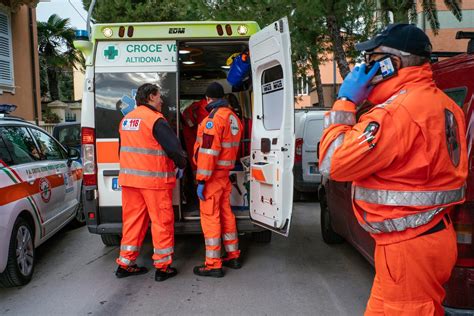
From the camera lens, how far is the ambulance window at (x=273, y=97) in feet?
14.8

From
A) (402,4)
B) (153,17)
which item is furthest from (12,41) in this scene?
(402,4)

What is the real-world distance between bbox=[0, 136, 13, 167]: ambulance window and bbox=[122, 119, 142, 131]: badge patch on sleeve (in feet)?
3.97

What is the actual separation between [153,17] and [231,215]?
13.3 m

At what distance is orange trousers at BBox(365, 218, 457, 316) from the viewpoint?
6.70 ft

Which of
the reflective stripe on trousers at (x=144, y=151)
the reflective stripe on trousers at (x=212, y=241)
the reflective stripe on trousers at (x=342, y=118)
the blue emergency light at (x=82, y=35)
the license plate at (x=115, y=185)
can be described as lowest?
the reflective stripe on trousers at (x=212, y=241)

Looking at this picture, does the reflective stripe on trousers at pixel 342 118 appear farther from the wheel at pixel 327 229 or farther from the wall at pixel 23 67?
the wall at pixel 23 67

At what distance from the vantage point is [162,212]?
4.56 meters

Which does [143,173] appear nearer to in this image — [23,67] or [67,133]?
[67,133]

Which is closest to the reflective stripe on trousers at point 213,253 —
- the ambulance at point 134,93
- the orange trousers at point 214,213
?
the orange trousers at point 214,213

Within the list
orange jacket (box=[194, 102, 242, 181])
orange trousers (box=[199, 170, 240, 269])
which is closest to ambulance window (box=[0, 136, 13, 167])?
orange jacket (box=[194, 102, 242, 181])

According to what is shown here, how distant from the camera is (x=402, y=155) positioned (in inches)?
78.0

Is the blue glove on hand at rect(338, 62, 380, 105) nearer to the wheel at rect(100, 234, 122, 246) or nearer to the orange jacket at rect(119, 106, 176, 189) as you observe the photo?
the orange jacket at rect(119, 106, 176, 189)

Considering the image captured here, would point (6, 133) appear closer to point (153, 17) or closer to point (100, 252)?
point (100, 252)

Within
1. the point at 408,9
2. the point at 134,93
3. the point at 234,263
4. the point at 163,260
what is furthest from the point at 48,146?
the point at 408,9
